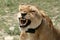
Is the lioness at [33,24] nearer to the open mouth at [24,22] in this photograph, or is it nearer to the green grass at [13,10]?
the open mouth at [24,22]

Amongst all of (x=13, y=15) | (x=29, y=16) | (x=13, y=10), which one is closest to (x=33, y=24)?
(x=29, y=16)

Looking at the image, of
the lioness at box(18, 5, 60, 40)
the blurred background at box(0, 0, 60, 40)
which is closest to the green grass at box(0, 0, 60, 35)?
the blurred background at box(0, 0, 60, 40)

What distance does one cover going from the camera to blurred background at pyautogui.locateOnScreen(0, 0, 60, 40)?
4.93 m

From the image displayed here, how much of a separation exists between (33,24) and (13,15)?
12.3 feet

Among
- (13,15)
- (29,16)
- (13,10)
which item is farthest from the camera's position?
(13,10)

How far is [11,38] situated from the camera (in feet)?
15.6

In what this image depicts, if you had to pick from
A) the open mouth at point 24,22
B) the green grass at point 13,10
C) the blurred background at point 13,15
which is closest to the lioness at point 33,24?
the open mouth at point 24,22

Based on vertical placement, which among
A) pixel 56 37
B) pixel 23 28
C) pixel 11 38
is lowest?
pixel 11 38

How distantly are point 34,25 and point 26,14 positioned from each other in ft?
0.39

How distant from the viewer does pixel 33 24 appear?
2277 millimetres

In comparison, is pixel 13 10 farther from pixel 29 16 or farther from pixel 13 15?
pixel 29 16

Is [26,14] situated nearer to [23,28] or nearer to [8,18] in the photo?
[23,28]

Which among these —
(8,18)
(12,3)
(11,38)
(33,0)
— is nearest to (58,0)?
(33,0)

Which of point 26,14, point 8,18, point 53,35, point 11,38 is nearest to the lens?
point 26,14
